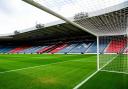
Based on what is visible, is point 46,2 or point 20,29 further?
point 20,29

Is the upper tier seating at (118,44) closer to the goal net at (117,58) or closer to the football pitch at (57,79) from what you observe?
the goal net at (117,58)

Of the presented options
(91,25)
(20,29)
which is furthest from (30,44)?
(91,25)

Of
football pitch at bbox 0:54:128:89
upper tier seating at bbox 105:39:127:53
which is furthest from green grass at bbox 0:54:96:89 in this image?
upper tier seating at bbox 105:39:127:53

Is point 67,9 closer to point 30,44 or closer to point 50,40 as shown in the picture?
point 50,40

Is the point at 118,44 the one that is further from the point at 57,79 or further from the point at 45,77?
the point at 57,79

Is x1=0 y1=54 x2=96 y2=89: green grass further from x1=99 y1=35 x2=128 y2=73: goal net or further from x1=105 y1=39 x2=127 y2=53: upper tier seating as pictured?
x1=105 y1=39 x2=127 y2=53: upper tier seating

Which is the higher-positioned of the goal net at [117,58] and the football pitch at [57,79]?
the goal net at [117,58]

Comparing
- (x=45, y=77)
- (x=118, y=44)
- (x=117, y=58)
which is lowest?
(x=45, y=77)

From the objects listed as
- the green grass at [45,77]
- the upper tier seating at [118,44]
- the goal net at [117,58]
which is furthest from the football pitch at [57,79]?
the upper tier seating at [118,44]

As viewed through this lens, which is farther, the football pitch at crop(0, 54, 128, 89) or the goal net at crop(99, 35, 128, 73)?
the goal net at crop(99, 35, 128, 73)

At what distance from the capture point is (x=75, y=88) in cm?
473

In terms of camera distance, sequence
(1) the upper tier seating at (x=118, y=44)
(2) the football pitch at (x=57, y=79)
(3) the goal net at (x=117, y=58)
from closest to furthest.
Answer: (2) the football pitch at (x=57, y=79), (3) the goal net at (x=117, y=58), (1) the upper tier seating at (x=118, y=44)

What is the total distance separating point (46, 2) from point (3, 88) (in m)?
2.84

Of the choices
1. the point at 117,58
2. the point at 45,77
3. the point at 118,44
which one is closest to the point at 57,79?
the point at 45,77
